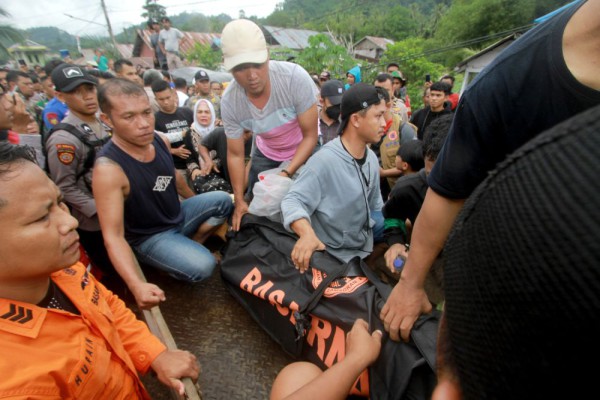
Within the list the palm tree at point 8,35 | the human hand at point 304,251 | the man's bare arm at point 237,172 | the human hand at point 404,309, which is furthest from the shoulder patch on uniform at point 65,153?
the palm tree at point 8,35

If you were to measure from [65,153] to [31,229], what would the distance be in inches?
68.9

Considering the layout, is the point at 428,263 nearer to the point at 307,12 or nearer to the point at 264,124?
the point at 264,124

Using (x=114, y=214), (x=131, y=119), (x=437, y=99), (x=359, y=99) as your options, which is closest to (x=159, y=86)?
(x=131, y=119)

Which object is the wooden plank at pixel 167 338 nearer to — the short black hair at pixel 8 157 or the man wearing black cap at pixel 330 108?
the short black hair at pixel 8 157

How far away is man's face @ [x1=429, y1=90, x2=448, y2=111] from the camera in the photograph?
511 cm

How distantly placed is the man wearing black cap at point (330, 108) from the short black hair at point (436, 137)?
214 centimetres

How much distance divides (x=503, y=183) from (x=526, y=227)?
7cm

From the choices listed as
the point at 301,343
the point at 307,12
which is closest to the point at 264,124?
the point at 301,343

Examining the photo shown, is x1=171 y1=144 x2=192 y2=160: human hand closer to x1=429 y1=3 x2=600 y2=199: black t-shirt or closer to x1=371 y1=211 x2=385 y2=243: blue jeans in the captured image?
x1=371 y1=211 x2=385 y2=243: blue jeans

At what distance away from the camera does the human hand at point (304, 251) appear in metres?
1.80

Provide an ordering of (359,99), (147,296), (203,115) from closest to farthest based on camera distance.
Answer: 1. (147,296)
2. (359,99)
3. (203,115)

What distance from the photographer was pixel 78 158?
2.55m

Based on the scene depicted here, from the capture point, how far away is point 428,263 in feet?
4.01

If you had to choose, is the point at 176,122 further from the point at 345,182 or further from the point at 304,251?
the point at 304,251
